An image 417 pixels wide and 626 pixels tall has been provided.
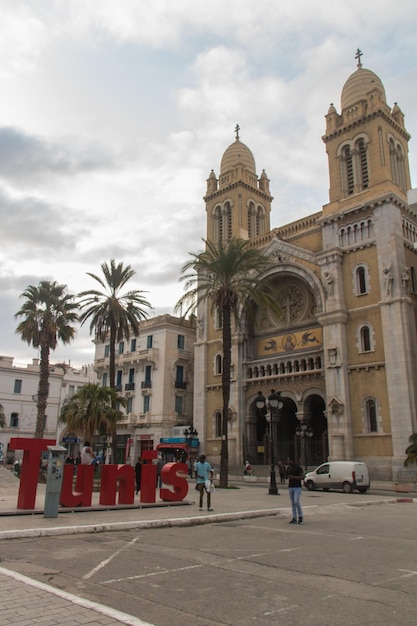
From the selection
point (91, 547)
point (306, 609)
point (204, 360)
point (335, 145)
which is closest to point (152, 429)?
point (204, 360)

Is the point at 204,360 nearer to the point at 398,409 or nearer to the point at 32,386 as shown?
the point at 398,409

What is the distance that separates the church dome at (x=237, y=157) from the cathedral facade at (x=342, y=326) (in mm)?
5484

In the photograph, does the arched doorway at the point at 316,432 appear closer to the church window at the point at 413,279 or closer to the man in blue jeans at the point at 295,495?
the church window at the point at 413,279

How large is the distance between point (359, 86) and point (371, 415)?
2465 centimetres

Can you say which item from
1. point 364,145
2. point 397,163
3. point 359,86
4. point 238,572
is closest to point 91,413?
point 238,572

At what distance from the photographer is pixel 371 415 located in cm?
3334

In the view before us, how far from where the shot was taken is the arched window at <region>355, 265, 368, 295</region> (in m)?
35.3

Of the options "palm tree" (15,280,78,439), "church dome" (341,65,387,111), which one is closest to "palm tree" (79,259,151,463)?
"palm tree" (15,280,78,439)

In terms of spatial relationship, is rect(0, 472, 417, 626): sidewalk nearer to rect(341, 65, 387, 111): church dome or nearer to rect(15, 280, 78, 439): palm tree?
rect(15, 280, 78, 439): palm tree

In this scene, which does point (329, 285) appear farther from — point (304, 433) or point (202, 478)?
point (202, 478)

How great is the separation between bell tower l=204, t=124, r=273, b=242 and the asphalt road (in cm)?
3827

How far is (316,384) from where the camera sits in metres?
37.2

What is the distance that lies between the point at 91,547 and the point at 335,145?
1454 inches

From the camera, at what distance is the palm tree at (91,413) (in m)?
31.8
